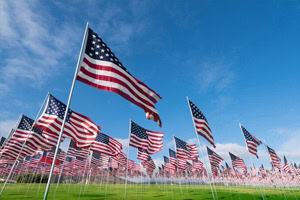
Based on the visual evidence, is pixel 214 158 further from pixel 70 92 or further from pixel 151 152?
pixel 70 92

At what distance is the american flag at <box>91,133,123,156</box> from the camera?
2045cm

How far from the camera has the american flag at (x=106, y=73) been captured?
9.21m

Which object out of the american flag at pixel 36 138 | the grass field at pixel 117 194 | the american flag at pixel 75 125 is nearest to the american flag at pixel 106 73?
the american flag at pixel 75 125

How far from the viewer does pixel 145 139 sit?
23422mm

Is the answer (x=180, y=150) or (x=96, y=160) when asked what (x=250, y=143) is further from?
(x=96, y=160)

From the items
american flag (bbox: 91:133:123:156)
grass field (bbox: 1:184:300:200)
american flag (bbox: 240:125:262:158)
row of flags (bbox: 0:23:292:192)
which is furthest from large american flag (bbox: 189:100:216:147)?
grass field (bbox: 1:184:300:200)

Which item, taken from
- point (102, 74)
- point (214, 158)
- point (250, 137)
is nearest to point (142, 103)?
point (102, 74)

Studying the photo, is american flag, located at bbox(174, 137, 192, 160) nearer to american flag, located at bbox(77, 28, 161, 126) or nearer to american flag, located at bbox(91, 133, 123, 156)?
american flag, located at bbox(91, 133, 123, 156)

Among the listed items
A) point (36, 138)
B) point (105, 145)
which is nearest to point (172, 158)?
point (105, 145)

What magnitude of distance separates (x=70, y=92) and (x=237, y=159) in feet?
125

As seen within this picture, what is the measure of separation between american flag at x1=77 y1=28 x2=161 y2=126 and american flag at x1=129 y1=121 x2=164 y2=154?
11.8m

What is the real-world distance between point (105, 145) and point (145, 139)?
4.93m

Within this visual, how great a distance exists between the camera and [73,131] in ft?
52.5

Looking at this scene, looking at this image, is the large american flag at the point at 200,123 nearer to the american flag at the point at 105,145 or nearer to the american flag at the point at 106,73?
the american flag at the point at 106,73
